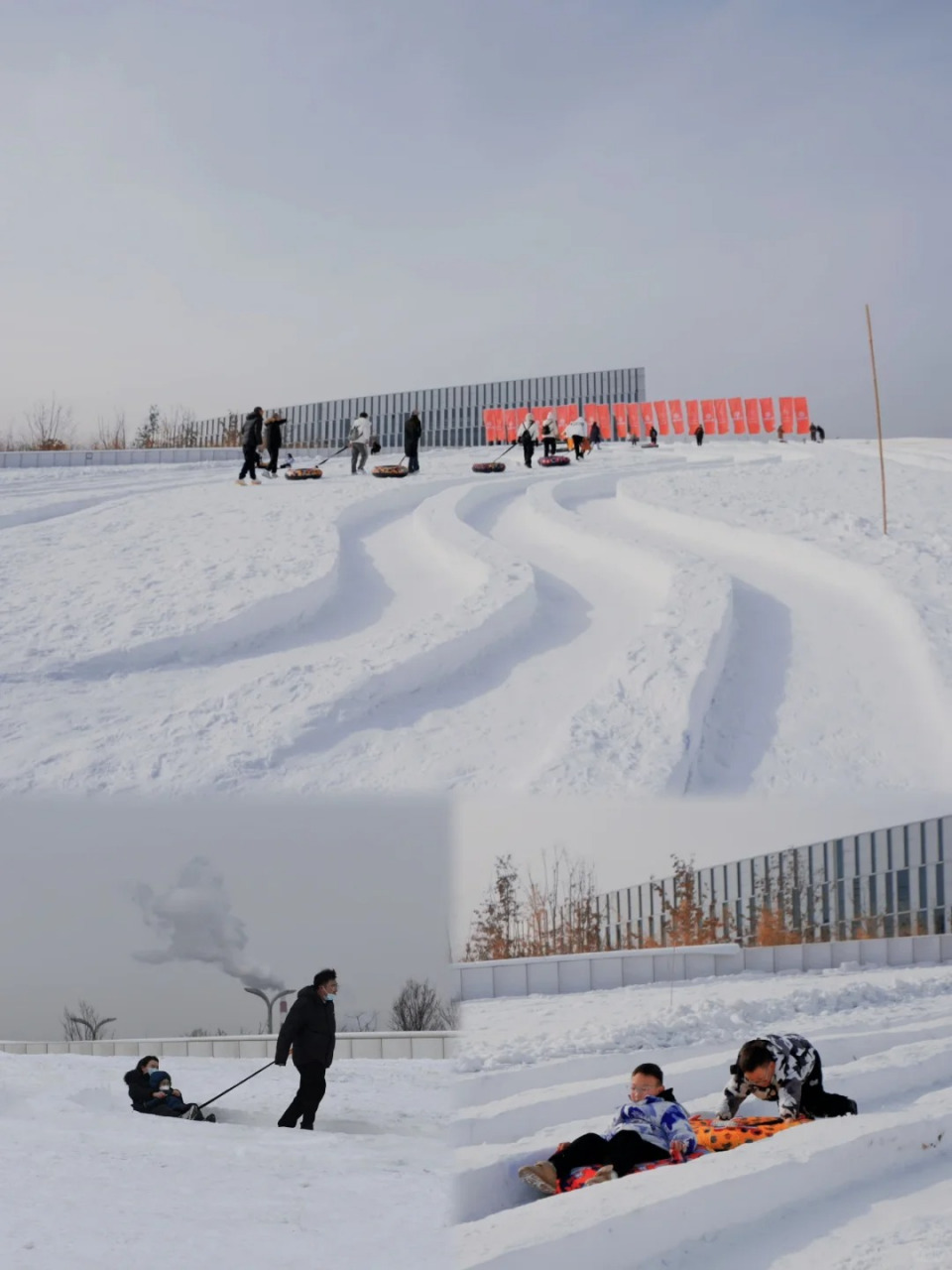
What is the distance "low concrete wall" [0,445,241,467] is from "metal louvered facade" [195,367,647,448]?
41.7 metres

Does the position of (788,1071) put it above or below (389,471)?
below

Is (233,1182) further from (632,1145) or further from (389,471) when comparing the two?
(389,471)

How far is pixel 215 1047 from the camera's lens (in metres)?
7.69

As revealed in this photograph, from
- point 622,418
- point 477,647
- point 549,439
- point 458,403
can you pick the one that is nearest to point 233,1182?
point 477,647

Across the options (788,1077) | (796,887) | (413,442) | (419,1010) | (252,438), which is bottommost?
(788,1077)

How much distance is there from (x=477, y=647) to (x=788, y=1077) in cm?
394

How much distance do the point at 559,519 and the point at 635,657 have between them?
5243mm

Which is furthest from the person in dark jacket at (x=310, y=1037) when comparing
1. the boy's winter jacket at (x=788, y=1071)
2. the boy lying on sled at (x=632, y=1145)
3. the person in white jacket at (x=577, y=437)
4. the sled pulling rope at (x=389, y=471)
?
the person in white jacket at (x=577, y=437)

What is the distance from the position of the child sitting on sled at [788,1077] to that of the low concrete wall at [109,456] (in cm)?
1591

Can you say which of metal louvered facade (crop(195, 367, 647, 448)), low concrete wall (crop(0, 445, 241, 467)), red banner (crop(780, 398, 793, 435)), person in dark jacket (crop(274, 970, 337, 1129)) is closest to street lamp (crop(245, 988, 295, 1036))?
person in dark jacket (crop(274, 970, 337, 1129))

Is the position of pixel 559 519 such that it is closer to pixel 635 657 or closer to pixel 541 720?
pixel 635 657

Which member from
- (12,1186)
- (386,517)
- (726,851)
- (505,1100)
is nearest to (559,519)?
(386,517)

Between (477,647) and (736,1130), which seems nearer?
(736,1130)

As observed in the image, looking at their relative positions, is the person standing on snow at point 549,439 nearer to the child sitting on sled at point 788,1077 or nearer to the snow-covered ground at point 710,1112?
the snow-covered ground at point 710,1112
